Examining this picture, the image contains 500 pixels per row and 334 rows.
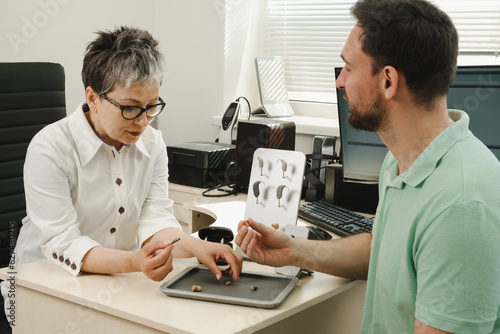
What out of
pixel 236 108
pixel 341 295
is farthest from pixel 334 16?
pixel 341 295

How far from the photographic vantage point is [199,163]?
2.65 metres

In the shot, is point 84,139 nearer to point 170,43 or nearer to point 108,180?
point 108,180

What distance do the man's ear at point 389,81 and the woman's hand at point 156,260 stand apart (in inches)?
23.5

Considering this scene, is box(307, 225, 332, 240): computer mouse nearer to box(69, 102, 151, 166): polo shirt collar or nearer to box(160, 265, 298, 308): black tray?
box(160, 265, 298, 308): black tray

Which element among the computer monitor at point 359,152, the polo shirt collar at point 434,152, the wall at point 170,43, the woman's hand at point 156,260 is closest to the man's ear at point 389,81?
the polo shirt collar at point 434,152

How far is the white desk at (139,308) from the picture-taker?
4.05ft

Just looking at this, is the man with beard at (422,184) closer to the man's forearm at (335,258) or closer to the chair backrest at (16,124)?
the man's forearm at (335,258)

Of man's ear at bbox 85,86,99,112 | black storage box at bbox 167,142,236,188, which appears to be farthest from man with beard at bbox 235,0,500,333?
black storage box at bbox 167,142,236,188

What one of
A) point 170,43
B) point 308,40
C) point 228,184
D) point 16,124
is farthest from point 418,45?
point 170,43

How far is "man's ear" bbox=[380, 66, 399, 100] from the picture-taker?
122 centimetres

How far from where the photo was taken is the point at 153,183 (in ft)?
6.08

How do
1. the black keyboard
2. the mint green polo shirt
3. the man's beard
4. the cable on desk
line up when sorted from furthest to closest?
the cable on desk → the black keyboard → the man's beard → the mint green polo shirt

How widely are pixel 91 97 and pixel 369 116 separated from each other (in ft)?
2.56

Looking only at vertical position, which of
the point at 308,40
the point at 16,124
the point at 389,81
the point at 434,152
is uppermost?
the point at 308,40
